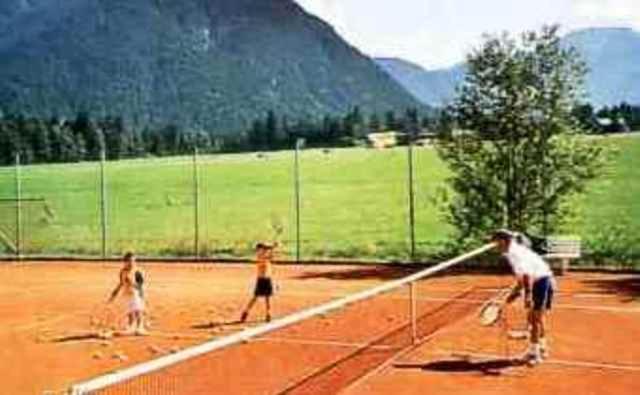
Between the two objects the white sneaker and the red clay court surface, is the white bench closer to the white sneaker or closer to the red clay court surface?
the red clay court surface

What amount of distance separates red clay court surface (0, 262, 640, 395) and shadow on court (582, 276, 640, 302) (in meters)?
0.03

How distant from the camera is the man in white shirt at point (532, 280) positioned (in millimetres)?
13297

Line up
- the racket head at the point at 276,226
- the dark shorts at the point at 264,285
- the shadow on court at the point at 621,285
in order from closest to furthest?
the dark shorts at the point at 264,285
the shadow on court at the point at 621,285
the racket head at the point at 276,226

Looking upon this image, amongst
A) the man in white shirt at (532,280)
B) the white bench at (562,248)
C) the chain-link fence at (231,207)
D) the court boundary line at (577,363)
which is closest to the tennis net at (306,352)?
the court boundary line at (577,363)

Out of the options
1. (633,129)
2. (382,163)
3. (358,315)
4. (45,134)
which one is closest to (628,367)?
(358,315)

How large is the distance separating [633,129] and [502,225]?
26.5 meters

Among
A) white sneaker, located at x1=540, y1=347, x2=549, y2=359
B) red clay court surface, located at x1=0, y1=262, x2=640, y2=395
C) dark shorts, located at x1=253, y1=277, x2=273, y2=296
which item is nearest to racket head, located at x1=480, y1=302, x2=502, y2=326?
red clay court surface, located at x1=0, y1=262, x2=640, y2=395

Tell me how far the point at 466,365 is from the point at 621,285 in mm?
8821

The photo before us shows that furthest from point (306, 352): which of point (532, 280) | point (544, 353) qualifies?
point (532, 280)

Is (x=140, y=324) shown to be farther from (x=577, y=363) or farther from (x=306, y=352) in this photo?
(x=577, y=363)

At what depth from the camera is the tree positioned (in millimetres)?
24469

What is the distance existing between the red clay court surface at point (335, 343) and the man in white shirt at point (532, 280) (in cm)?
33

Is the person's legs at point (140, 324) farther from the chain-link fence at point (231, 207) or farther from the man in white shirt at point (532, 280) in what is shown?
the chain-link fence at point (231, 207)

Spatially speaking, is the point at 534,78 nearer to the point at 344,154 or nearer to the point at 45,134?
the point at 344,154
